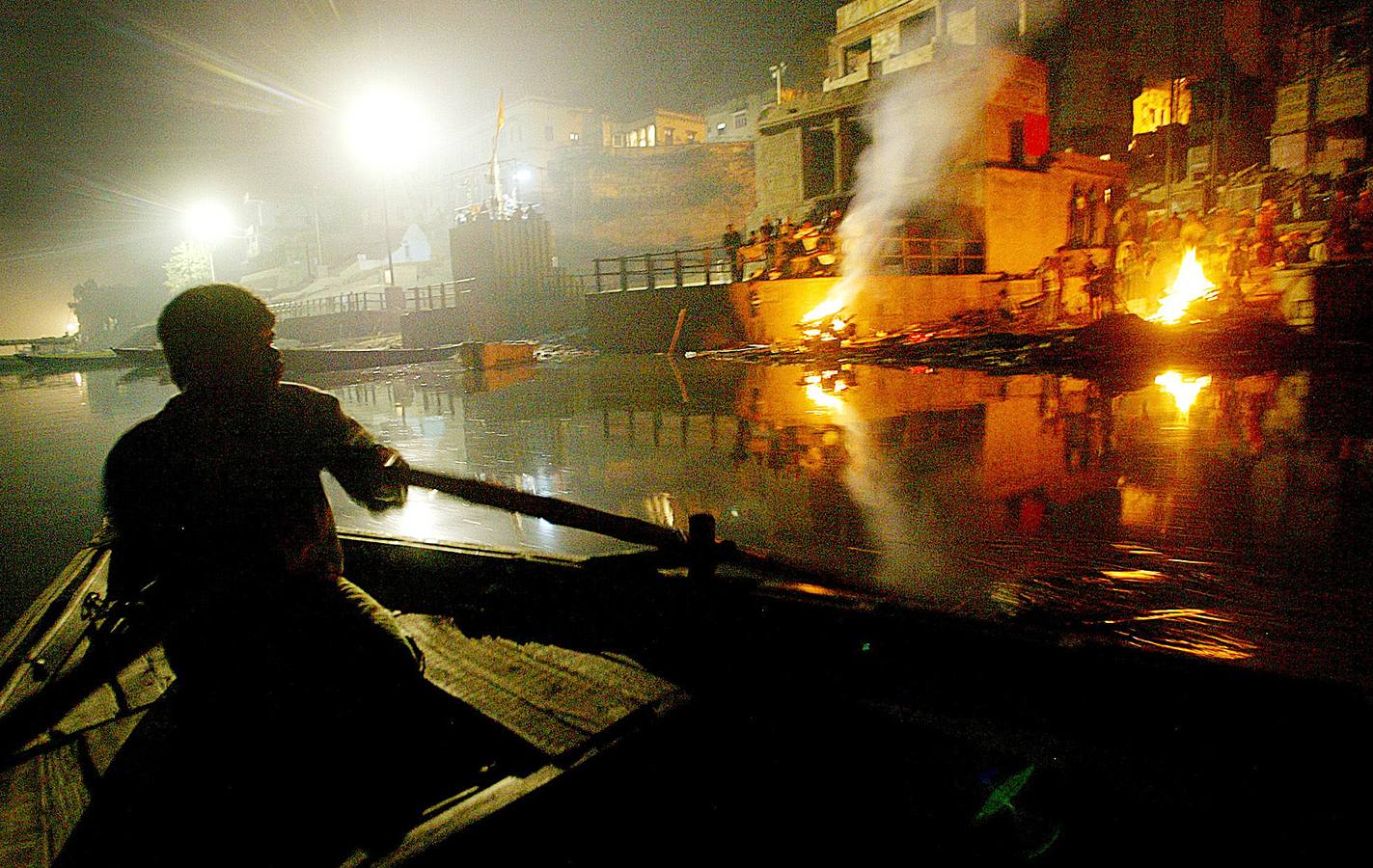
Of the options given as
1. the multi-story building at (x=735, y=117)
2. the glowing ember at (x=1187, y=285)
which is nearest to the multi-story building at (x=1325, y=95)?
the glowing ember at (x=1187, y=285)

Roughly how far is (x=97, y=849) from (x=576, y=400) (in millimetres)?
13634

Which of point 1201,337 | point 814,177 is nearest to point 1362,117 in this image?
point 814,177

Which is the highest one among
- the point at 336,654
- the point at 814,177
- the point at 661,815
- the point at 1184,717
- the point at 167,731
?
the point at 814,177

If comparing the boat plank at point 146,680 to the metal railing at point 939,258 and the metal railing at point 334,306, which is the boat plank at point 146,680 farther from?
the metal railing at point 334,306

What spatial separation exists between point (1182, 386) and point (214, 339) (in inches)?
628

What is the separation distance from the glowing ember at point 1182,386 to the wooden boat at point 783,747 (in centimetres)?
1026

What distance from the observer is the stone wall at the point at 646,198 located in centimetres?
5309

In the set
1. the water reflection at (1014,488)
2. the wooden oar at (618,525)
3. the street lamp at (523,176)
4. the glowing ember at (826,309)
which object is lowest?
the water reflection at (1014,488)

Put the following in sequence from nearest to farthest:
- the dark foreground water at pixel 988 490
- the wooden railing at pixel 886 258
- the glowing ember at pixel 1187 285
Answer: the dark foreground water at pixel 988 490
the wooden railing at pixel 886 258
the glowing ember at pixel 1187 285

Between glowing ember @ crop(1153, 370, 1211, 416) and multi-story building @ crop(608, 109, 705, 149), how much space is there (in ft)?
195

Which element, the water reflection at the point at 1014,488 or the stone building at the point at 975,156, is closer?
the water reflection at the point at 1014,488

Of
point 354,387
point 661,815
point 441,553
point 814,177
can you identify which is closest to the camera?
point 661,815

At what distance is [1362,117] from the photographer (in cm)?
3569

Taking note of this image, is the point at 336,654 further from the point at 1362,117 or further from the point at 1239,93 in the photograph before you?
the point at 1239,93
